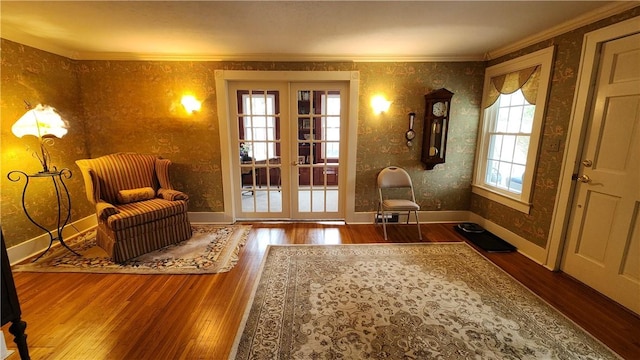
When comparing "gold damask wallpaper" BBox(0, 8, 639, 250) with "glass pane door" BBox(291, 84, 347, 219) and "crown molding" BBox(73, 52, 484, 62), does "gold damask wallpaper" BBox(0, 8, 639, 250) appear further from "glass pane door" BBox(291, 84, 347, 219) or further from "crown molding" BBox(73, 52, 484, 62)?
"glass pane door" BBox(291, 84, 347, 219)

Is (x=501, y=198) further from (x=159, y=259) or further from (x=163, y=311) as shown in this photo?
(x=159, y=259)

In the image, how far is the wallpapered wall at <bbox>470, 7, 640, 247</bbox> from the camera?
238 cm

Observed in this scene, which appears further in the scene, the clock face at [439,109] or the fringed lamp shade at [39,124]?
the clock face at [439,109]

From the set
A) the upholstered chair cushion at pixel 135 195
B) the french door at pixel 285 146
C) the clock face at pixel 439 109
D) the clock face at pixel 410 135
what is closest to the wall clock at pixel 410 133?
the clock face at pixel 410 135

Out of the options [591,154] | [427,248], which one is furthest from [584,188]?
[427,248]

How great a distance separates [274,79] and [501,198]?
3186mm

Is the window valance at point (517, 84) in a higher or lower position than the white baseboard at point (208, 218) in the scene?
higher

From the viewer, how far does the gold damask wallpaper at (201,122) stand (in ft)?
10.5

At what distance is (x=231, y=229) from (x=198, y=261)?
88cm

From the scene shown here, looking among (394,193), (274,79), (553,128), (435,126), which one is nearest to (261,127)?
(274,79)

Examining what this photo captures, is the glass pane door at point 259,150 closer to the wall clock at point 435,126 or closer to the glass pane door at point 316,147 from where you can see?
the glass pane door at point 316,147

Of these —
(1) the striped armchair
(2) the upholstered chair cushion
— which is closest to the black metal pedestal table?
(1) the striped armchair

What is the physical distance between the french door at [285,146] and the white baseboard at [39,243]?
1.89 m

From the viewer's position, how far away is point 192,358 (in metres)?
1.58
